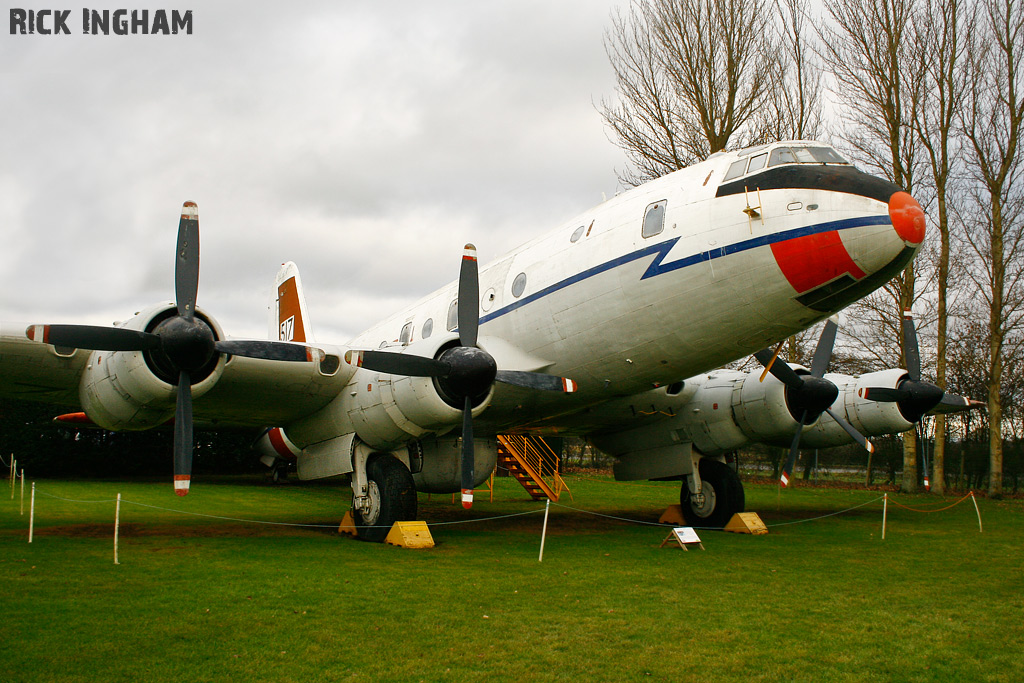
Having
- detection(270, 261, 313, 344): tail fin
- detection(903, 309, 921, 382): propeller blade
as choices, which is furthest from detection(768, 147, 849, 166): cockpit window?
detection(270, 261, 313, 344): tail fin

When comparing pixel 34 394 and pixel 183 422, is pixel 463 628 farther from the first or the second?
pixel 34 394

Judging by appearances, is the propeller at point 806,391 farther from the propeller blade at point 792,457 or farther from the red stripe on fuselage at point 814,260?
the red stripe on fuselage at point 814,260

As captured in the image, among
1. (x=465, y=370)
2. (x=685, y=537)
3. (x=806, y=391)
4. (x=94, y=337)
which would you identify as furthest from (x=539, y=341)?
(x=94, y=337)

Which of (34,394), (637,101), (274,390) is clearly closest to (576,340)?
(274,390)

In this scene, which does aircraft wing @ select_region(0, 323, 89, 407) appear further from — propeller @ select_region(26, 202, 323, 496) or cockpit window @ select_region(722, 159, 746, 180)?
cockpit window @ select_region(722, 159, 746, 180)

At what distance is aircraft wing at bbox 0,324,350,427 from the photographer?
9219mm

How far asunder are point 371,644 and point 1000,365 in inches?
1044

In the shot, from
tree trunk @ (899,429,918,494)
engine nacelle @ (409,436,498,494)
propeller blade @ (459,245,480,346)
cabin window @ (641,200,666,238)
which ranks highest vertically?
cabin window @ (641,200,666,238)

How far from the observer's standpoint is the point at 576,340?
10.2 meters

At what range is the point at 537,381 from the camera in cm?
983

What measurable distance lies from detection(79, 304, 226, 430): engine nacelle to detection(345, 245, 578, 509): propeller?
1919 millimetres

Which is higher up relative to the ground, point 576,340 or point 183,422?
point 576,340

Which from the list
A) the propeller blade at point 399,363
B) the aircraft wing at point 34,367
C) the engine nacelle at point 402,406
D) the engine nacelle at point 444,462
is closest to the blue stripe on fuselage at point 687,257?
the engine nacelle at point 402,406

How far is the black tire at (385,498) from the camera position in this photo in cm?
1072
